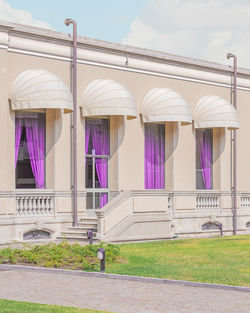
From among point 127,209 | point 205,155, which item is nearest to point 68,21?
point 127,209

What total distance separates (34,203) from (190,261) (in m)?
8.99

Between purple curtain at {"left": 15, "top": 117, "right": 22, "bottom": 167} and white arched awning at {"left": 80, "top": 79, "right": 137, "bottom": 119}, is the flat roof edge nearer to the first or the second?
white arched awning at {"left": 80, "top": 79, "right": 137, "bottom": 119}

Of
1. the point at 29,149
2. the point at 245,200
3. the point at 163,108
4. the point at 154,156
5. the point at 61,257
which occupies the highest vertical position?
the point at 163,108

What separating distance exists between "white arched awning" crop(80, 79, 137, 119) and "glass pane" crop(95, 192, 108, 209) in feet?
12.3

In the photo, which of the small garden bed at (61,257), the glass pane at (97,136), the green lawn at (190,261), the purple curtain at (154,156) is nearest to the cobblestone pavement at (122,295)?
the green lawn at (190,261)

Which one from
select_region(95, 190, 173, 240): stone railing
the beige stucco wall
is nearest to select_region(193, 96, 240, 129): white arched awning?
the beige stucco wall

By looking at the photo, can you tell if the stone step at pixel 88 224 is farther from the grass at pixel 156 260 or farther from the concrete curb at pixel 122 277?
the concrete curb at pixel 122 277

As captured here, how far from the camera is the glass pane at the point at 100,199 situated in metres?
28.3

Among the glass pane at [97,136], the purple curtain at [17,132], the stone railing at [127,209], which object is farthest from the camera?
→ the glass pane at [97,136]

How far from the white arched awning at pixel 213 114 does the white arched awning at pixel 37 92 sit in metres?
8.42

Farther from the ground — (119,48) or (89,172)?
(119,48)

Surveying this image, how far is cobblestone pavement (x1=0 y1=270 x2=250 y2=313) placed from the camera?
1144cm

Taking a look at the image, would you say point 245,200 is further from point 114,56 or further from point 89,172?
point 114,56

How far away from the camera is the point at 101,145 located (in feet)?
92.9
